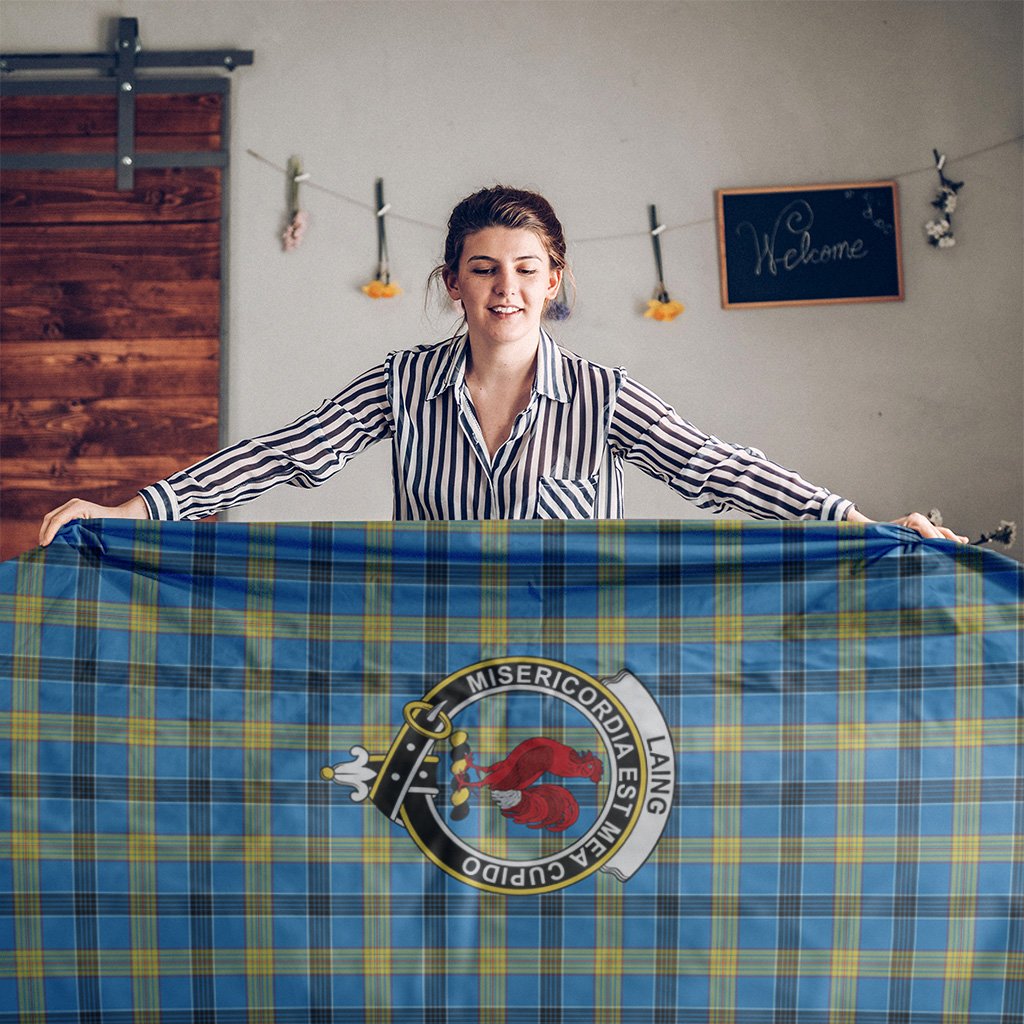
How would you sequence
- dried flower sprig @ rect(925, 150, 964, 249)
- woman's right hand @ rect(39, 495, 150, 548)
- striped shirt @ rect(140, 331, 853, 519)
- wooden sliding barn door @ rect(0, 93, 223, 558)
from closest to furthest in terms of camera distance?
woman's right hand @ rect(39, 495, 150, 548) < striped shirt @ rect(140, 331, 853, 519) < dried flower sprig @ rect(925, 150, 964, 249) < wooden sliding barn door @ rect(0, 93, 223, 558)

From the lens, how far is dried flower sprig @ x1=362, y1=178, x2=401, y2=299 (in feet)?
10.1

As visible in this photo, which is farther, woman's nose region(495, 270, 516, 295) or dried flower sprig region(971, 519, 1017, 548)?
dried flower sprig region(971, 519, 1017, 548)

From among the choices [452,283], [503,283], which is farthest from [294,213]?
[503,283]

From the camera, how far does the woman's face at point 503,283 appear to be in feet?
A: 5.98

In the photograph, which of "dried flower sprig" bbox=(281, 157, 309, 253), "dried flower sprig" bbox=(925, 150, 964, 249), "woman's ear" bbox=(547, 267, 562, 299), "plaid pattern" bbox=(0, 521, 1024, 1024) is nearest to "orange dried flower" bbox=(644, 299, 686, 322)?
"dried flower sprig" bbox=(925, 150, 964, 249)

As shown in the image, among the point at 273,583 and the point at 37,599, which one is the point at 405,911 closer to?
the point at 273,583

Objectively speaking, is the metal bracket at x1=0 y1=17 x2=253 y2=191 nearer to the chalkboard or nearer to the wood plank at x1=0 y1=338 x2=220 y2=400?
the wood plank at x1=0 y1=338 x2=220 y2=400

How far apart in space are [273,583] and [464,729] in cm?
30

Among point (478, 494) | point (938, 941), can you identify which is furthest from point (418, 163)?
point (938, 941)

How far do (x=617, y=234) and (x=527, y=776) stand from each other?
2003 mm

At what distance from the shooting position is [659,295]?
3.06m

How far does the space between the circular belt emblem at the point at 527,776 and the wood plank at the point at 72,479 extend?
187cm

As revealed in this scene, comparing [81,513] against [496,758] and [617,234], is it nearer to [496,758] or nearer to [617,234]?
[496,758]

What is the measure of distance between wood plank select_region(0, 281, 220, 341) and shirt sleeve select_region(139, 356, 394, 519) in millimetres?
1380
